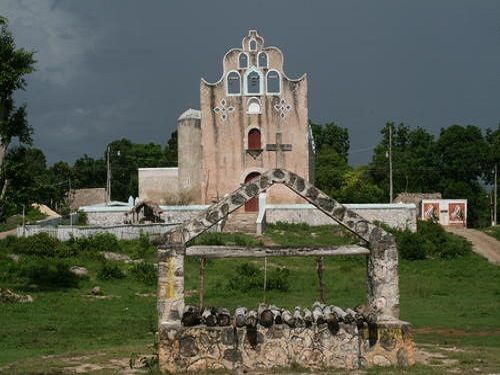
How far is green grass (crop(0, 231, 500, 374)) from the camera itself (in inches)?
610

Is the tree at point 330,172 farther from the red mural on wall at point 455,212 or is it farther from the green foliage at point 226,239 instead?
the green foliage at point 226,239

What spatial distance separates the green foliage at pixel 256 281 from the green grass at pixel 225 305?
0.27 m

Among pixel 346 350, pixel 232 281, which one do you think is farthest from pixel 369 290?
pixel 232 281

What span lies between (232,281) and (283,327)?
12679 mm

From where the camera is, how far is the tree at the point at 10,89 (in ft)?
79.0

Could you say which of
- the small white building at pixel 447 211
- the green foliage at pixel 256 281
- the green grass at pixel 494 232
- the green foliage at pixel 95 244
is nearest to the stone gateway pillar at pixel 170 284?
the green foliage at pixel 256 281

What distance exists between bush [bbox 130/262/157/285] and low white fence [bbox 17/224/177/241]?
448 cm

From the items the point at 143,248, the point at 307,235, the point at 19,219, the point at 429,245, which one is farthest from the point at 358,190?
the point at 143,248

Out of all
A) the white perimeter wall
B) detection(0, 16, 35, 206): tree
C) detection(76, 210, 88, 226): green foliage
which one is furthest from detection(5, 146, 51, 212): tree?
the white perimeter wall

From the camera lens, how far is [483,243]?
3881cm

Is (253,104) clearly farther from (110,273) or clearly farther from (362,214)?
(110,273)

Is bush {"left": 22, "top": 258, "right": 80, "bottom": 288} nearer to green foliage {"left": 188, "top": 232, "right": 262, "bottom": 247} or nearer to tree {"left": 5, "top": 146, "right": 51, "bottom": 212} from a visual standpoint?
tree {"left": 5, "top": 146, "right": 51, "bottom": 212}

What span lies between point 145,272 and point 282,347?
1436 centimetres

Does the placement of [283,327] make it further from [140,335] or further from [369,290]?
[140,335]
